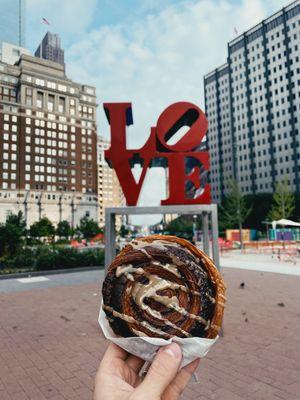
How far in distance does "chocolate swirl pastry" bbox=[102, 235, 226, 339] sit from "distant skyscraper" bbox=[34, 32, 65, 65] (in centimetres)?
20872

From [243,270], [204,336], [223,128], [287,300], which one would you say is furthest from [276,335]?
[223,128]

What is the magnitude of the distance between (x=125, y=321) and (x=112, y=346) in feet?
1.03

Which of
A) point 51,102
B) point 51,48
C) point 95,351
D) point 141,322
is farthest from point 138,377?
point 51,48

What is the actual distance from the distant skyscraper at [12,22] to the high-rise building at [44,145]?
3497 inches

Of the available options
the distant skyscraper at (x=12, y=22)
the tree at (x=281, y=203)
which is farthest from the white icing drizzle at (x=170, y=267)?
the distant skyscraper at (x=12, y=22)

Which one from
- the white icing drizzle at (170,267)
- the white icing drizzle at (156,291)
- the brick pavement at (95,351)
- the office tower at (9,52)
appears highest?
the office tower at (9,52)

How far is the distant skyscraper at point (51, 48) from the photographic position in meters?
181

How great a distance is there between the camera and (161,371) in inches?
61.7

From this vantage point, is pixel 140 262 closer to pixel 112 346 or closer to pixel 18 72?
pixel 112 346

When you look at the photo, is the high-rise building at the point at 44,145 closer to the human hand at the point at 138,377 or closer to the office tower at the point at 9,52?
the office tower at the point at 9,52

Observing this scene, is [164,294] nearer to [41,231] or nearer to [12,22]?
[41,231]

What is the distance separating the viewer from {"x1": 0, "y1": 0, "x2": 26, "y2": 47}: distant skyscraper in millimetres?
162262

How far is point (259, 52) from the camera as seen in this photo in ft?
317

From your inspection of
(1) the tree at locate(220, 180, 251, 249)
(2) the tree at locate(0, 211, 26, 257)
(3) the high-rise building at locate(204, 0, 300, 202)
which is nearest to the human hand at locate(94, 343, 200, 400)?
(2) the tree at locate(0, 211, 26, 257)
